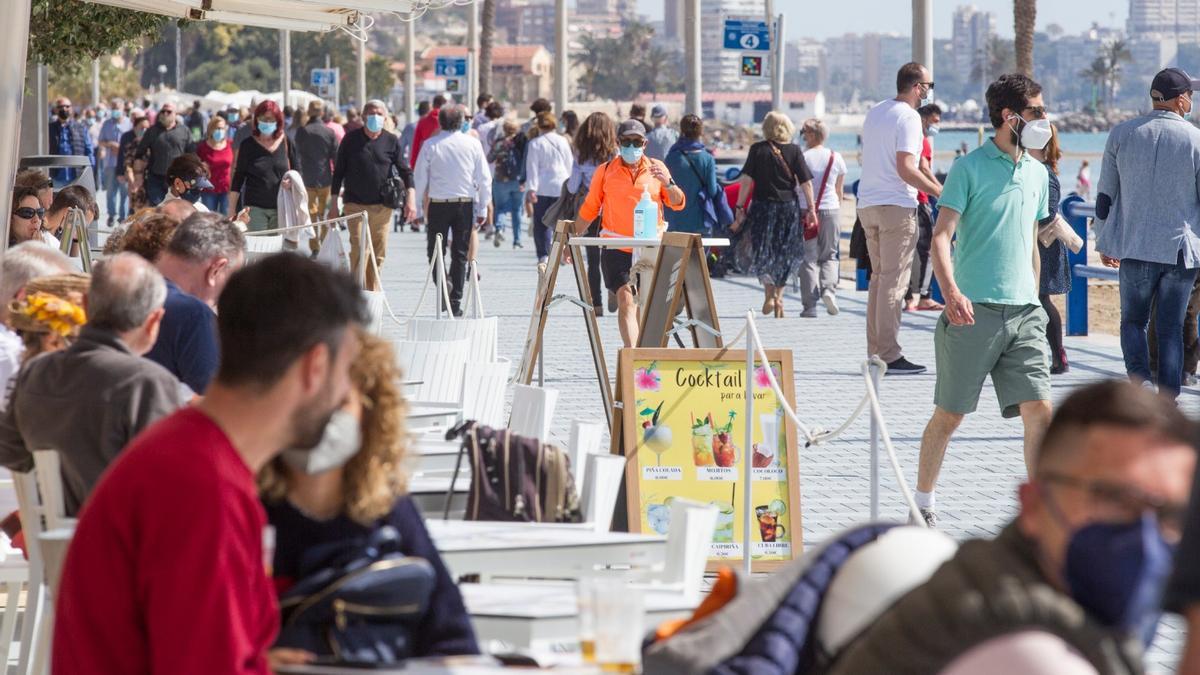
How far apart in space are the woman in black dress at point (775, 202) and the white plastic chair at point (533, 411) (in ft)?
34.1

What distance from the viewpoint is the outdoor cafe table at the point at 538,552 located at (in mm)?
4773

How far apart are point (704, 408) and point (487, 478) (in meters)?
2.33

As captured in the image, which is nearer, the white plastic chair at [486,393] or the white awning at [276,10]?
the white plastic chair at [486,393]

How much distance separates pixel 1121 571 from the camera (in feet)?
8.26

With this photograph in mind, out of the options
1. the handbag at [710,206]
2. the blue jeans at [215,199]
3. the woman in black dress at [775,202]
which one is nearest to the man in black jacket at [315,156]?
the blue jeans at [215,199]

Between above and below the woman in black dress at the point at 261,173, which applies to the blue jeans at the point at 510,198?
below

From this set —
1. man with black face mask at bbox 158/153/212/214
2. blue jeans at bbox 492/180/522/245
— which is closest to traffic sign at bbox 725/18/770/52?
blue jeans at bbox 492/180/522/245

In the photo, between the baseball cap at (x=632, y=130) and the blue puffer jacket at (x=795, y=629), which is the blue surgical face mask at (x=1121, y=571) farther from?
the baseball cap at (x=632, y=130)

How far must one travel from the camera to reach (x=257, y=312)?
3.04 m

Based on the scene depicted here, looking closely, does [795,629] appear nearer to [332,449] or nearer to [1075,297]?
[332,449]

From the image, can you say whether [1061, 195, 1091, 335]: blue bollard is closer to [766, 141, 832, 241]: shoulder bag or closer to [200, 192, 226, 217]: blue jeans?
[766, 141, 832, 241]: shoulder bag

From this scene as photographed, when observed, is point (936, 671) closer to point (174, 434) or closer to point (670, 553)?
point (174, 434)

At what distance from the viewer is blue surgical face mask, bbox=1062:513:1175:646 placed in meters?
2.48

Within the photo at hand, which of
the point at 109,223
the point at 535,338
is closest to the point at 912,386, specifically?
the point at 535,338
